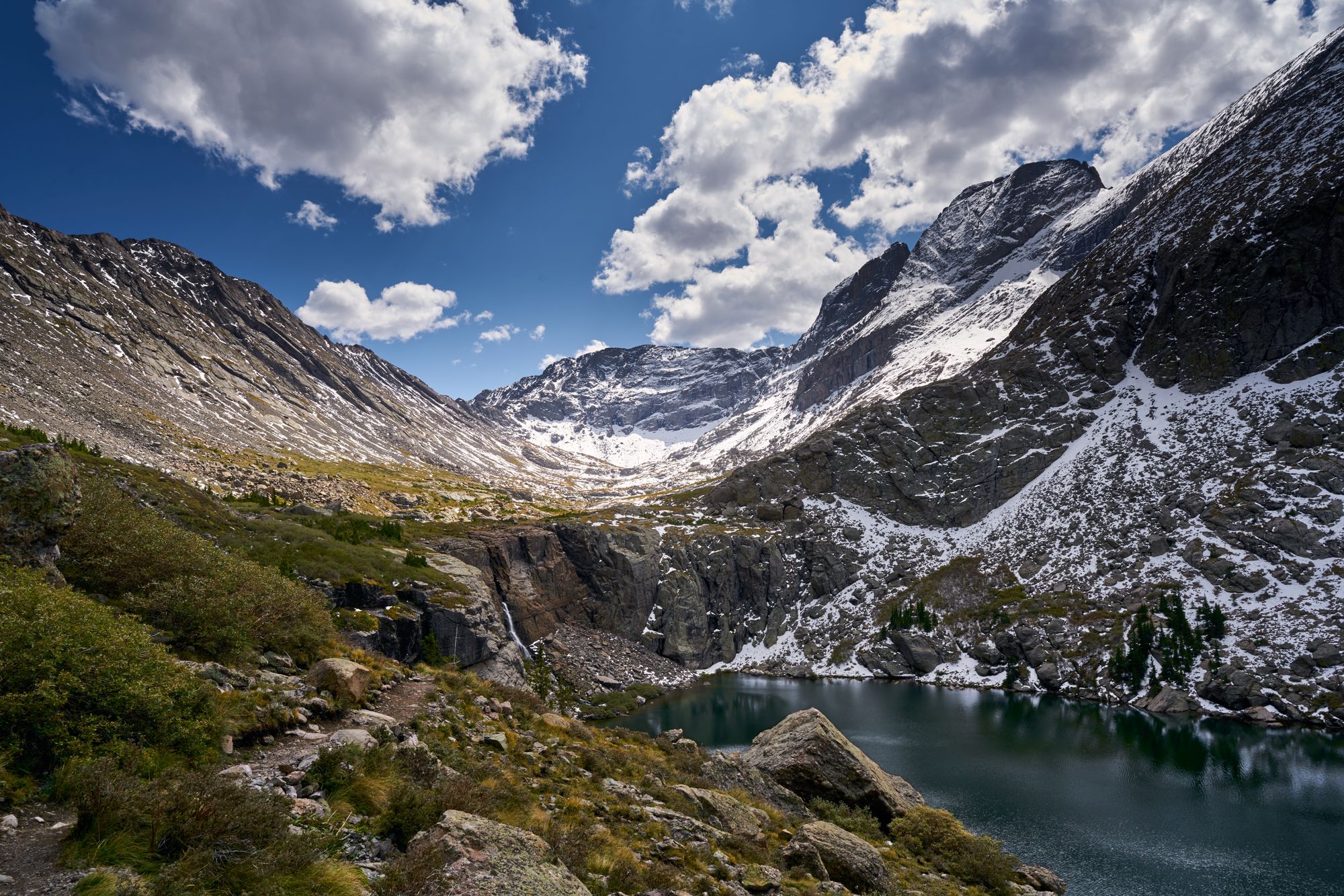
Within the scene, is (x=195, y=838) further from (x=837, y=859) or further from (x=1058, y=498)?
(x=1058, y=498)

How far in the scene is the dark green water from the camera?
Result: 115 ft

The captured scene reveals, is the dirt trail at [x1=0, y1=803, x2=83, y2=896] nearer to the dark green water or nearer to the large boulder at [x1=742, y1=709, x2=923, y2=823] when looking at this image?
the large boulder at [x1=742, y1=709, x2=923, y2=823]

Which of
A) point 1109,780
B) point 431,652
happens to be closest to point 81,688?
point 431,652

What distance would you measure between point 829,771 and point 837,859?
9346mm

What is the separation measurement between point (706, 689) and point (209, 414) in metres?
183

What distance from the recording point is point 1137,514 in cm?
10569

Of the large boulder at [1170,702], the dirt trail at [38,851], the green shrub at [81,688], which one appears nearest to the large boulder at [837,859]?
the dirt trail at [38,851]

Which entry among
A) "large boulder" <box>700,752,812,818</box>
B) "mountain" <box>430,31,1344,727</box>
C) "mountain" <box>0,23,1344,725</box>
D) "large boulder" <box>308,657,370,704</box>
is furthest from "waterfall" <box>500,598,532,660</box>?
"large boulder" <box>308,657,370,704</box>

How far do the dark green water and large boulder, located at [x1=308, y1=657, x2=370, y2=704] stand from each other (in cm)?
3771

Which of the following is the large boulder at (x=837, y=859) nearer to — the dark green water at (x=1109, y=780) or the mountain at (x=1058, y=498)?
the dark green water at (x=1109, y=780)

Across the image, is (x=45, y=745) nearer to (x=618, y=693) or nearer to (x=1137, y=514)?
(x=618, y=693)

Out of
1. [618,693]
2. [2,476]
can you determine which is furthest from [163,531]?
[618,693]

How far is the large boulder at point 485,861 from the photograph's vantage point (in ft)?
26.4

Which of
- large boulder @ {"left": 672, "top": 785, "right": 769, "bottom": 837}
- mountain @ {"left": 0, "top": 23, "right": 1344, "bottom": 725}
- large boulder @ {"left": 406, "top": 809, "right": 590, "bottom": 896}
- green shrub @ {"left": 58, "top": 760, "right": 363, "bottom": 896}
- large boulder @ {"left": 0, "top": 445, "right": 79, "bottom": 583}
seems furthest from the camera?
mountain @ {"left": 0, "top": 23, "right": 1344, "bottom": 725}
